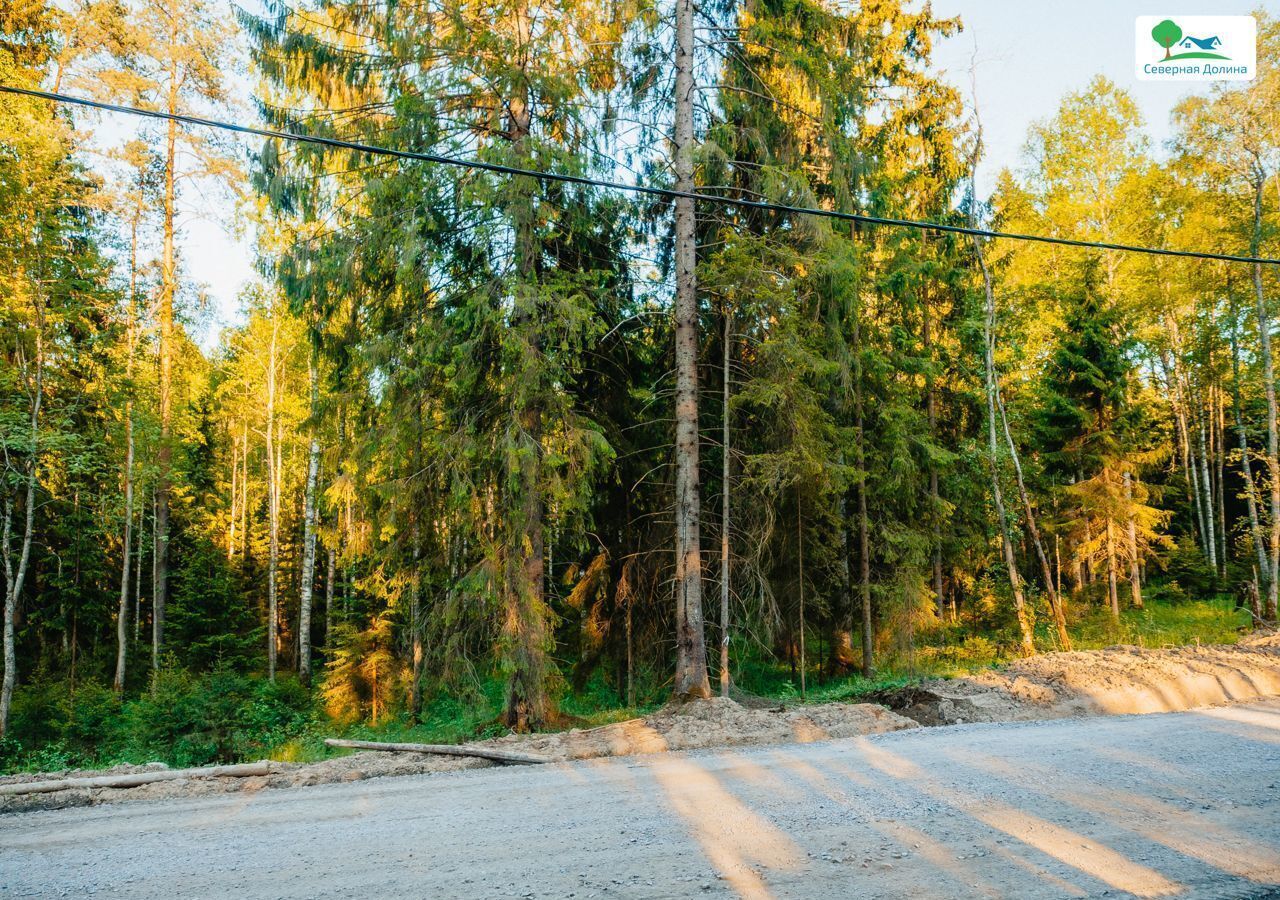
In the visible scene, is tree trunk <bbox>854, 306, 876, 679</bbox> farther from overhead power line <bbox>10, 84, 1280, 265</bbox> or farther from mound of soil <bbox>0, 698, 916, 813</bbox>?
overhead power line <bbox>10, 84, 1280, 265</bbox>

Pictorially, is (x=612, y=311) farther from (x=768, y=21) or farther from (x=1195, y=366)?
(x=1195, y=366)

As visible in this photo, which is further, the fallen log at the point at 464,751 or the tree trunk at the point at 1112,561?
the tree trunk at the point at 1112,561

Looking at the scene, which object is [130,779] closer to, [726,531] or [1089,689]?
[726,531]

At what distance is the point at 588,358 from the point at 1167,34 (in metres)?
13.4

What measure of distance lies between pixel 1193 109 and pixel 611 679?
19.7 m

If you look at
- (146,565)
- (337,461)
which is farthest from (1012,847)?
(146,565)

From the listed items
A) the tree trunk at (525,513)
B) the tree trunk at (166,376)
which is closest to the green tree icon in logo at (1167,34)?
the tree trunk at (525,513)

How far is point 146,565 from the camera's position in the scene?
2405 centimetres

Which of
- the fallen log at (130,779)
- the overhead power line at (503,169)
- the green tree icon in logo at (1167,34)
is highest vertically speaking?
the green tree icon in logo at (1167,34)

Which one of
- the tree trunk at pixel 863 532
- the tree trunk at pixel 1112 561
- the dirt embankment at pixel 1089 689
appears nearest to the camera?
the dirt embankment at pixel 1089 689

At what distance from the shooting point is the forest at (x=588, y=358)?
33.7ft

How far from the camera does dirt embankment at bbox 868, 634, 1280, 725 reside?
870 cm

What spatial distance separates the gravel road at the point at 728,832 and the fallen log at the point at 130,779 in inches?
20.5

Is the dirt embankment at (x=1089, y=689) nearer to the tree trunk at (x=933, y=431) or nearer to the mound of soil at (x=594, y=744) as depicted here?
the mound of soil at (x=594, y=744)
